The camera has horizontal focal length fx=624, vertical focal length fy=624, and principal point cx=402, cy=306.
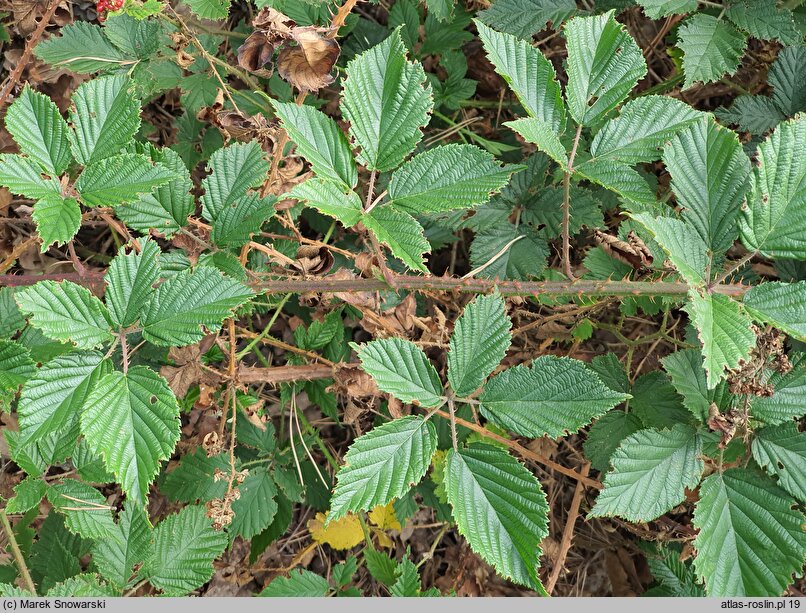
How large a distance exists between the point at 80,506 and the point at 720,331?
151 centimetres

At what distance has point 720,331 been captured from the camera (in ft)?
3.77

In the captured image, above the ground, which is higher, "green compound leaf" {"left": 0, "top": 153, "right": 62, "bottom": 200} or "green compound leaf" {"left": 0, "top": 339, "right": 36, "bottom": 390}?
"green compound leaf" {"left": 0, "top": 153, "right": 62, "bottom": 200}

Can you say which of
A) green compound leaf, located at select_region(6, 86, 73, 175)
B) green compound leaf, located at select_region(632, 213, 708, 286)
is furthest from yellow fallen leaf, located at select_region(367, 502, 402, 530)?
green compound leaf, located at select_region(6, 86, 73, 175)

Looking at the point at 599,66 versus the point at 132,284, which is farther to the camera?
the point at 599,66

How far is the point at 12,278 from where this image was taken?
140 cm

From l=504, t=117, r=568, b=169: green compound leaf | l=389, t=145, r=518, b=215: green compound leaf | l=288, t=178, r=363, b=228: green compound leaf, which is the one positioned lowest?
l=288, t=178, r=363, b=228: green compound leaf

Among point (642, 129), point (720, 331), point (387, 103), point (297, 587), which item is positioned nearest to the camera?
point (720, 331)

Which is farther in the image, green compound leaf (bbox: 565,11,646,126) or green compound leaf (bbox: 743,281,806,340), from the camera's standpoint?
green compound leaf (bbox: 565,11,646,126)

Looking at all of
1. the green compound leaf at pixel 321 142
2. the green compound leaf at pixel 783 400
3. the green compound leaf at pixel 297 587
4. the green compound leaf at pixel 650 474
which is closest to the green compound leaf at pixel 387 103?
the green compound leaf at pixel 321 142

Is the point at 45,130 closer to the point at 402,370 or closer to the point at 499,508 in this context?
the point at 402,370

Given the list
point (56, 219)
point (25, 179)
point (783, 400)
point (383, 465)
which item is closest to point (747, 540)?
point (783, 400)

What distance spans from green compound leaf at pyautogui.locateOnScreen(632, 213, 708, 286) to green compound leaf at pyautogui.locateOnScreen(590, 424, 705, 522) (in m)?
0.47

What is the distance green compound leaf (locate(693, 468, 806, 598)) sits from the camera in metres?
1.41

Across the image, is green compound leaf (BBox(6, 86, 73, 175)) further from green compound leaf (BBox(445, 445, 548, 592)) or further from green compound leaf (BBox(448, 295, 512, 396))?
green compound leaf (BBox(445, 445, 548, 592))
